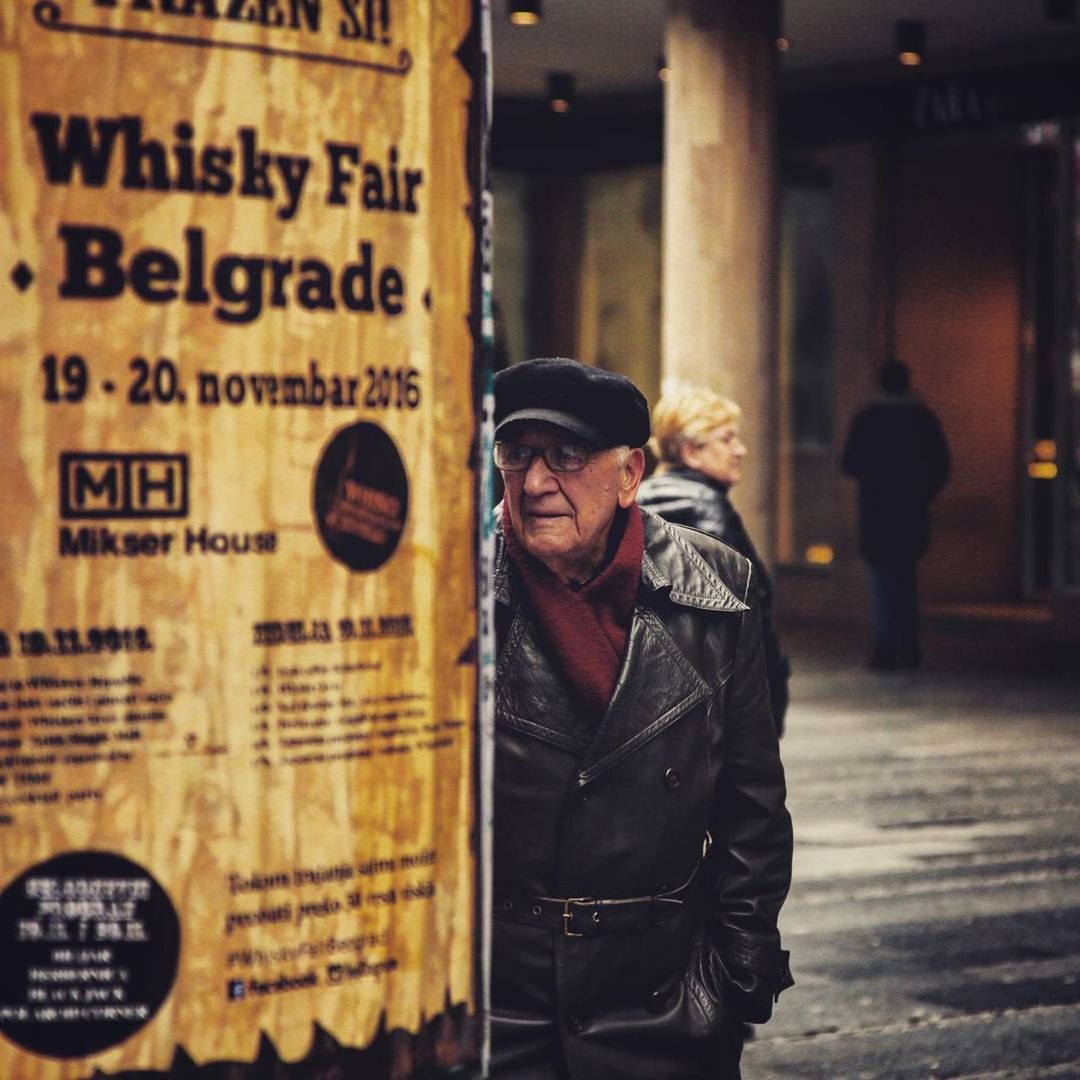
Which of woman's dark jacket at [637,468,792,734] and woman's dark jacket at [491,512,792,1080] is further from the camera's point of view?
woman's dark jacket at [637,468,792,734]

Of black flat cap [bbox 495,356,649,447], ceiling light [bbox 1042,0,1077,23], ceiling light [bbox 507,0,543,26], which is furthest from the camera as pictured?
ceiling light [bbox 1042,0,1077,23]

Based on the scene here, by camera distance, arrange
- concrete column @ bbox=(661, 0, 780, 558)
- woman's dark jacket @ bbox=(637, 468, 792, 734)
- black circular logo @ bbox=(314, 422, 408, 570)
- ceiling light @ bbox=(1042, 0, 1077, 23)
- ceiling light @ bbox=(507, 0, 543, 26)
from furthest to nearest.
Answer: ceiling light @ bbox=(1042, 0, 1077, 23), ceiling light @ bbox=(507, 0, 543, 26), concrete column @ bbox=(661, 0, 780, 558), woman's dark jacket @ bbox=(637, 468, 792, 734), black circular logo @ bbox=(314, 422, 408, 570)

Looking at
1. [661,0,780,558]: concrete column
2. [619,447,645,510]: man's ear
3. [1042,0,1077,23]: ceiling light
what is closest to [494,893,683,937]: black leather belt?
[619,447,645,510]: man's ear

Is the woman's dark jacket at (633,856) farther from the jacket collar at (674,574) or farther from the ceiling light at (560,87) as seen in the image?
the ceiling light at (560,87)

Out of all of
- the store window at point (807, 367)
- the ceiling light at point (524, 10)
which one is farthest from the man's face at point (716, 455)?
the store window at point (807, 367)

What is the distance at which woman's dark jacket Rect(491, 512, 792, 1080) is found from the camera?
9.48 feet

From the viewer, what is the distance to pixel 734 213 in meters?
10.9

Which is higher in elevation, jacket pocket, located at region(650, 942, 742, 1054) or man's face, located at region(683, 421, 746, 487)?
man's face, located at region(683, 421, 746, 487)

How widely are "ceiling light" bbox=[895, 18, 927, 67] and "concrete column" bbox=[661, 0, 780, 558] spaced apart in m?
4.99

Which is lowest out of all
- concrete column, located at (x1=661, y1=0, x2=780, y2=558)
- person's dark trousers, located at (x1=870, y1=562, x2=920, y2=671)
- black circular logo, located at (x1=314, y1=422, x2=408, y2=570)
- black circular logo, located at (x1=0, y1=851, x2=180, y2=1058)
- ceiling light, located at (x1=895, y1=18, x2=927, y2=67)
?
person's dark trousers, located at (x1=870, y1=562, x2=920, y2=671)

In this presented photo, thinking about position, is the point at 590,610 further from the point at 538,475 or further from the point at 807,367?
the point at 807,367

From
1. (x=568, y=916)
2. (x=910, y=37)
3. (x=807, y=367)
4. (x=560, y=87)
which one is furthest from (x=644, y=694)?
(x=807, y=367)

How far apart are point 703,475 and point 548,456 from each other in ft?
10.5

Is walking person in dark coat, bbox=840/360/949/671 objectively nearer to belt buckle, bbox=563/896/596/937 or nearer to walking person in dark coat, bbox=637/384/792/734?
walking person in dark coat, bbox=637/384/792/734
